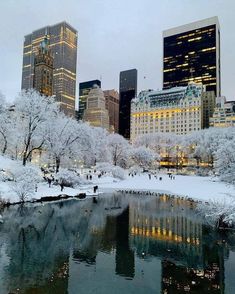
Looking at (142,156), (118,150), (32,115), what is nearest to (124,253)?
(32,115)

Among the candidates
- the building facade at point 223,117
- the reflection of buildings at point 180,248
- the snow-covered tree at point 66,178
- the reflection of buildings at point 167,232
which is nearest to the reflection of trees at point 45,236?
the reflection of buildings at point 167,232

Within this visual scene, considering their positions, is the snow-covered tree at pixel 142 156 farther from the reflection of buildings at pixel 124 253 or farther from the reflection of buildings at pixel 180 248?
the reflection of buildings at pixel 124 253

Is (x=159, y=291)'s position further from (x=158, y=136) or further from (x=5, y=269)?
(x=158, y=136)

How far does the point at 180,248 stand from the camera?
18969mm

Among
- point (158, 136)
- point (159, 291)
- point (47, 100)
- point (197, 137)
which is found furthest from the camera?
point (158, 136)

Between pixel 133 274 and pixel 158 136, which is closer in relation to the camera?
pixel 133 274

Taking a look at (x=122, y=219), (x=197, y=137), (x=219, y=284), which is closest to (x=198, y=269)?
(x=219, y=284)

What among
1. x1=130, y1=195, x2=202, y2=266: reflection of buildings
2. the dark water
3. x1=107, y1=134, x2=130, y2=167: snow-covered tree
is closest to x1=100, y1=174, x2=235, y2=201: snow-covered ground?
x1=130, y1=195, x2=202, y2=266: reflection of buildings

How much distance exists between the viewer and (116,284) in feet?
43.4

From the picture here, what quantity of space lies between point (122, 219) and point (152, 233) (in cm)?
554

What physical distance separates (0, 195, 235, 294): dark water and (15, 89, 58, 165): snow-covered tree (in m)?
22.4

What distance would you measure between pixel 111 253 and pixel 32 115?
36.0 m

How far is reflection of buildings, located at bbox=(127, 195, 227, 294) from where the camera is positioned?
13.5 metres

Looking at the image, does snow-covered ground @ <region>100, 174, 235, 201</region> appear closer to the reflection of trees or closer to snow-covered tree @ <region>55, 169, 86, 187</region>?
snow-covered tree @ <region>55, 169, 86, 187</region>
